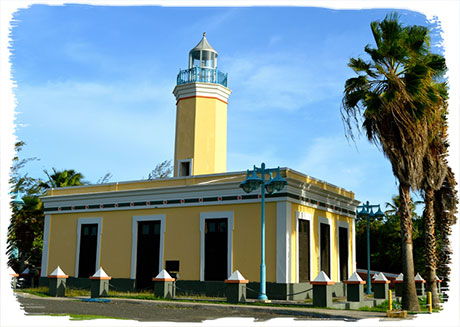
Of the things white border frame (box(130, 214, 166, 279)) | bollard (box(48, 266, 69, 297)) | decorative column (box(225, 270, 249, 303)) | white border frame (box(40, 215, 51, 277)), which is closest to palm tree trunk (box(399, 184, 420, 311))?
decorative column (box(225, 270, 249, 303))

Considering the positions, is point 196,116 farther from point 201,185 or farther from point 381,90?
point 381,90

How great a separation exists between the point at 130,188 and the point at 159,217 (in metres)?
2.23

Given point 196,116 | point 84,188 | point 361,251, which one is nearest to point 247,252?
point 196,116

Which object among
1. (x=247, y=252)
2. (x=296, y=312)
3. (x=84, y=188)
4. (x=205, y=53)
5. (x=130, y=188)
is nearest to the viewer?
(x=296, y=312)

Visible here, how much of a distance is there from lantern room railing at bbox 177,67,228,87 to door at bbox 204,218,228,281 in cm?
764

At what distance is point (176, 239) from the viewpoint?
1969 cm

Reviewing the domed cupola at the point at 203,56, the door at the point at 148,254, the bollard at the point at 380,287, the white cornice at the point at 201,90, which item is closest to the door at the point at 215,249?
the door at the point at 148,254

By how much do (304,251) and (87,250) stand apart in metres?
9.91

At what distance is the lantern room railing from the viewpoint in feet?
76.9

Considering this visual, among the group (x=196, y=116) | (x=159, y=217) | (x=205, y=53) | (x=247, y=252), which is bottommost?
(x=247, y=252)

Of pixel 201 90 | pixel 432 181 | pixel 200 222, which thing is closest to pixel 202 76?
pixel 201 90

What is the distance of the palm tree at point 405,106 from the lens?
13.8 metres

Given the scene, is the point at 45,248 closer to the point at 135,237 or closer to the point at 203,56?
the point at 135,237

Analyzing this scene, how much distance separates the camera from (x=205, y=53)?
79.9 feet
